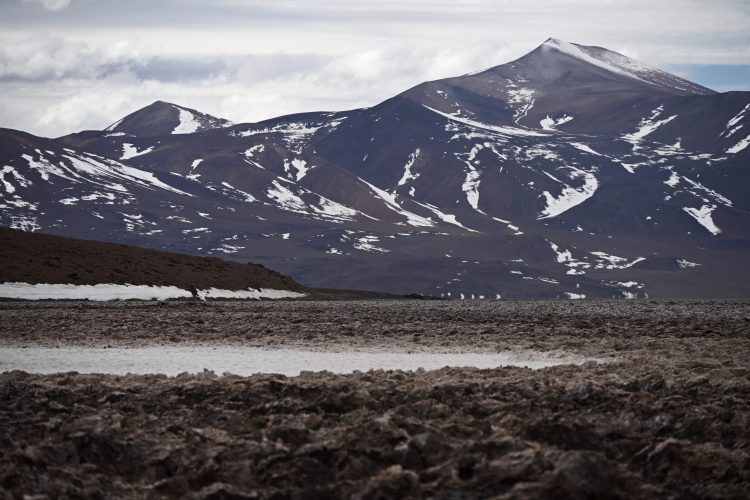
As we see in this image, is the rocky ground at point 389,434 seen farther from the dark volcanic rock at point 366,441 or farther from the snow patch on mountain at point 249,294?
the snow patch on mountain at point 249,294

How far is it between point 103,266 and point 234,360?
124 feet

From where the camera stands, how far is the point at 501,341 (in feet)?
90.2

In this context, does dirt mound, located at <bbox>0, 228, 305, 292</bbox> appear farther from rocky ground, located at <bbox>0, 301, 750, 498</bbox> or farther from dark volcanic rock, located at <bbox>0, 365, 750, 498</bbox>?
dark volcanic rock, located at <bbox>0, 365, 750, 498</bbox>

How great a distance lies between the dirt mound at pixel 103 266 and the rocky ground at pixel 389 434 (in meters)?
38.4

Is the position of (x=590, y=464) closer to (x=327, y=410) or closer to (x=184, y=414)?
(x=327, y=410)

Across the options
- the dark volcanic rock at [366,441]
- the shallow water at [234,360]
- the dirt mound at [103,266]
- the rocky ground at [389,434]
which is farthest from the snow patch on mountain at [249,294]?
the dark volcanic rock at [366,441]

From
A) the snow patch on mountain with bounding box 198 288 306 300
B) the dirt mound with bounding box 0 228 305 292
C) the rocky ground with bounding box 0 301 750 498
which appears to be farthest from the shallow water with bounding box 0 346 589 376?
the snow patch on mountain with bounding box 198 288 306 300

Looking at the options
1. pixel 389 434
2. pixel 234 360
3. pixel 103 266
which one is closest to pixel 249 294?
pixel 103 266

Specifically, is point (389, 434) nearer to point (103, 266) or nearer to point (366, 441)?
point (366, 441)

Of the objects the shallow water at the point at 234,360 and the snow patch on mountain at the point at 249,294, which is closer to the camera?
the shallow water at the point at 234,360

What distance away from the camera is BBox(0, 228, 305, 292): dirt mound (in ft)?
178

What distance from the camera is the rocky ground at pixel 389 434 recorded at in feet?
36.4

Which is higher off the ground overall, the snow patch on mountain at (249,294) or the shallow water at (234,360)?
the snow patch on mountain at (249,294)

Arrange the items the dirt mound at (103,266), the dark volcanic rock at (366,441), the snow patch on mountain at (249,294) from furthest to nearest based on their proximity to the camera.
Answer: the snow patch on mountain at (249,294)
the dirt mound at (103,266)
the dark volcanic rock at (366,441)
